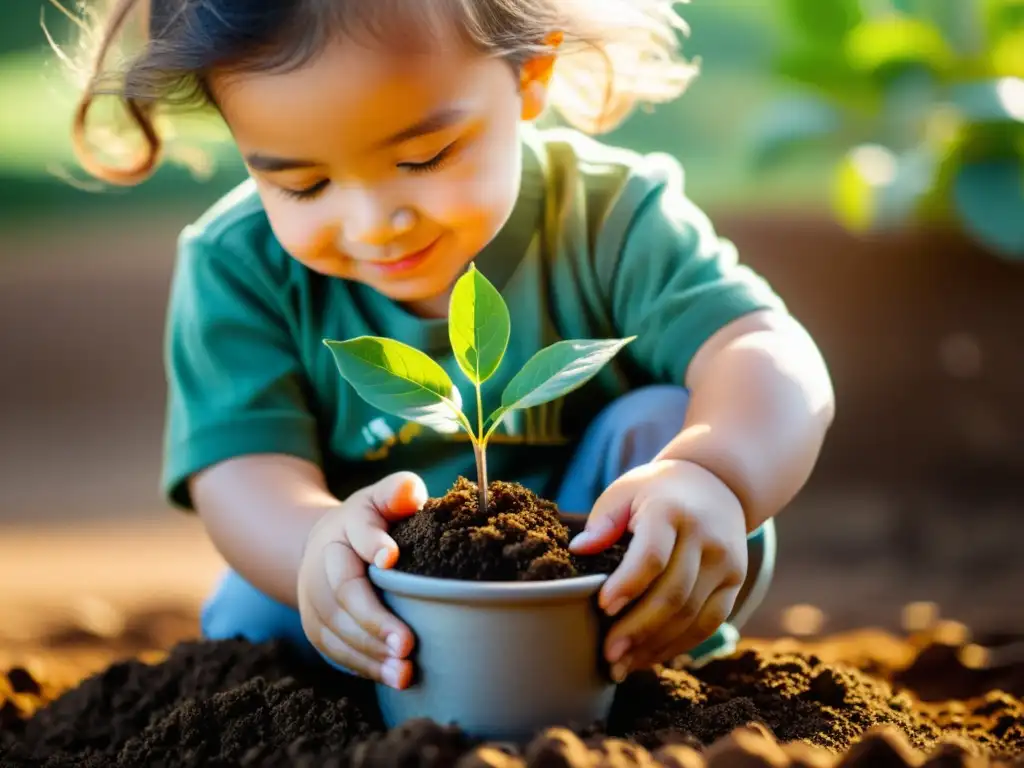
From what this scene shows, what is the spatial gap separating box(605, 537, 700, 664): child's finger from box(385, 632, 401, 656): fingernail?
0.15 meters

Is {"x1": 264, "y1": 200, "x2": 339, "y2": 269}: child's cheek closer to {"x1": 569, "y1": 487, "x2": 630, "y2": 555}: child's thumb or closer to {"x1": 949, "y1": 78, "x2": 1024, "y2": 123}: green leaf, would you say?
{"x1": 569, "y1": 487, "x2": 630, "y2": 555}: child's thumb

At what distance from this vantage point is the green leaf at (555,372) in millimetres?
938

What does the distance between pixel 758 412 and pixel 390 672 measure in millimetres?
371

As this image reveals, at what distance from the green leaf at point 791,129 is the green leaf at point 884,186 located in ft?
0.30

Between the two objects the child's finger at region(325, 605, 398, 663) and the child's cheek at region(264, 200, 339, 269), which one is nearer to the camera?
the child's finger at region(325, 605, 398, 663)

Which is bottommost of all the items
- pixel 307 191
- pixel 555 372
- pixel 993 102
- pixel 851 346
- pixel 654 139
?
pixel 851 346

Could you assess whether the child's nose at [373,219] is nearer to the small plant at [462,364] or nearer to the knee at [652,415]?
the small plant at [462,364]

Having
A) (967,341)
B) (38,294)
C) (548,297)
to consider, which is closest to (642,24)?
(548,297)

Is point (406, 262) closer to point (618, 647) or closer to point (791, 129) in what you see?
point (618, 647)

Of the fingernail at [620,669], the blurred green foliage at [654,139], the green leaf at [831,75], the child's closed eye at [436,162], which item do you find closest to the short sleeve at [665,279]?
the child's closed eye at [436,162]

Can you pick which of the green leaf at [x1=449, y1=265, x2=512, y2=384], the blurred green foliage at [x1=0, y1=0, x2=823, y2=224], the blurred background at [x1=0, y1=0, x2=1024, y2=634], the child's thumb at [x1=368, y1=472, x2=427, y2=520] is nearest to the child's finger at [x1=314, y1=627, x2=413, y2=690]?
the child's thumb at [x1=368, y1=472, x2=427, y2=520]

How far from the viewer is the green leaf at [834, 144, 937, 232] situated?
2.47 metres

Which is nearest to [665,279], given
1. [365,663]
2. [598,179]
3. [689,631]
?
[598,179]

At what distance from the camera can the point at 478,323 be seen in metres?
0.97
